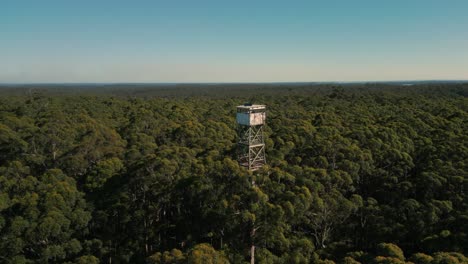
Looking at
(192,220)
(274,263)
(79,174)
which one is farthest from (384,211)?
(79,174)

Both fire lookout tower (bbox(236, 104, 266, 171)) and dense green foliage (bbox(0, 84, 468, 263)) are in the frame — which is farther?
fire lookout tower (bbox(236, 104, 266, 171))

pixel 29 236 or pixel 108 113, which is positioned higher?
pixel 108 113

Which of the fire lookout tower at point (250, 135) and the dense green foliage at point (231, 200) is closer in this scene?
the dense green foliage at point (231, 200)

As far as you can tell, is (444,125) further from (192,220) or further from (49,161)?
(49,161)

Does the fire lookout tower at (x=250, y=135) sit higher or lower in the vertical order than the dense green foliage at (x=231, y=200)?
higher

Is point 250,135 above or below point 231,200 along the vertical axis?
above
